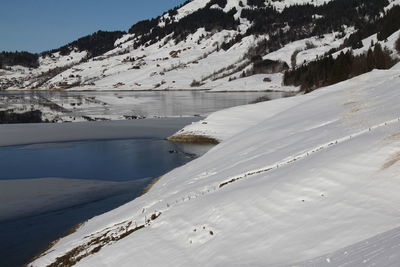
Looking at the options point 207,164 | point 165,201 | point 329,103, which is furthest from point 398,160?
point 329,103

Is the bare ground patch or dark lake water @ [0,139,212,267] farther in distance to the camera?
the bare ground patch

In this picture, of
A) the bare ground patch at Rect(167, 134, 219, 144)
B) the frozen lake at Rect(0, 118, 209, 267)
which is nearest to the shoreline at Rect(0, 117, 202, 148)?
the frozen lake at Rect(0, 118, 209, 267)

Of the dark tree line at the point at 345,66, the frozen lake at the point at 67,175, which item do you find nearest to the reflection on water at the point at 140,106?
the dark tree line at the point at 345,66

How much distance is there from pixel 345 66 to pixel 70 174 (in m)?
101

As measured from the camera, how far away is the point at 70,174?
31344 millimetres

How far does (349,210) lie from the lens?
38.7ft

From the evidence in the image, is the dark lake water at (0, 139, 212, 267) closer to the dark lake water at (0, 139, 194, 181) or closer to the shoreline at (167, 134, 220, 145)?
the dark lake water at (0, 139, 194, 181)

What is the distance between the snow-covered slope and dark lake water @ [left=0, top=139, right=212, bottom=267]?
2.02 m

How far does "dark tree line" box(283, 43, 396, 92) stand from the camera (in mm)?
110312

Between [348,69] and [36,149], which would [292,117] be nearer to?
[36,149]

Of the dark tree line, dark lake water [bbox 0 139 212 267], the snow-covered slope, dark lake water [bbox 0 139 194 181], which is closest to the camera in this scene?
the snow-covered slope

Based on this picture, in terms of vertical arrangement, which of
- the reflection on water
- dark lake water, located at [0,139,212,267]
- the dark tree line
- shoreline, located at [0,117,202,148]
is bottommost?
dark lake water, located at [0,139,212,267]

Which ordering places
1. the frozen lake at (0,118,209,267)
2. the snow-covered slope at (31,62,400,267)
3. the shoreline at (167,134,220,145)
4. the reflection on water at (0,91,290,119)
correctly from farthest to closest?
the reflection on water at (0,91,290,119) → the shoreline at (167,134,220,145) → the frozen lake at (0,118,209,267) → the snow-covered slope at (31,62,400,267)

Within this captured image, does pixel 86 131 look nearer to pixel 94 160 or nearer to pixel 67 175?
pixel 94 160
